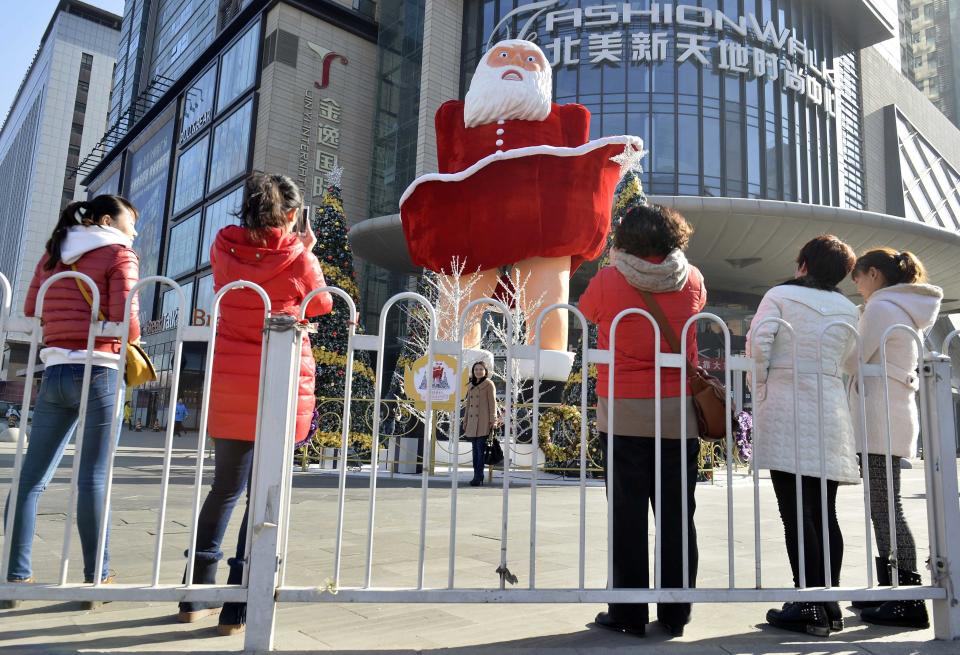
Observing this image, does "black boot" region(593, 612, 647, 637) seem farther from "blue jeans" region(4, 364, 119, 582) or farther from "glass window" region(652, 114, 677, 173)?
"glass window" region(652, 114, 677, 173)

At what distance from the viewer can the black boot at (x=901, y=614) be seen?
296 centimetres

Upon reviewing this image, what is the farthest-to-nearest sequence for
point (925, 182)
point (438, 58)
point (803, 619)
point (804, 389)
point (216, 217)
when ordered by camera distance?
point (925, 182), point (216, 217), point (438, 58), point (804, 389), point (803, 619)

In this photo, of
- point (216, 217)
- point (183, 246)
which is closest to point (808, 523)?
point (216, 217)

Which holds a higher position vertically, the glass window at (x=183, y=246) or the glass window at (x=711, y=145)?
the glass window at (x=711, y=145)

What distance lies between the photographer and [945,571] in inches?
110

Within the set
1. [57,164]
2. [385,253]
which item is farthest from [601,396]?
[57,164]

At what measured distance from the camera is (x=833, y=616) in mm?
2863

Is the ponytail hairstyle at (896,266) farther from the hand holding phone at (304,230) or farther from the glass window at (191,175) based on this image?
the glass window at (191,175)

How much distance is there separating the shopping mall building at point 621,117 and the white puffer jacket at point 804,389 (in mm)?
18492

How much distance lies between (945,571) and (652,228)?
1837 millimetres

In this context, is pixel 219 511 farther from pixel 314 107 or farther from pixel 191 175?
pixel 191 175

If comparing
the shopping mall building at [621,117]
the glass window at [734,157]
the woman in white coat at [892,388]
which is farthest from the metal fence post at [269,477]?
the glass window at [734,157]

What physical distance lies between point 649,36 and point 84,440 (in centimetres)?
2741

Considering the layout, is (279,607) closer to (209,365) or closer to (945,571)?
(209,365)
